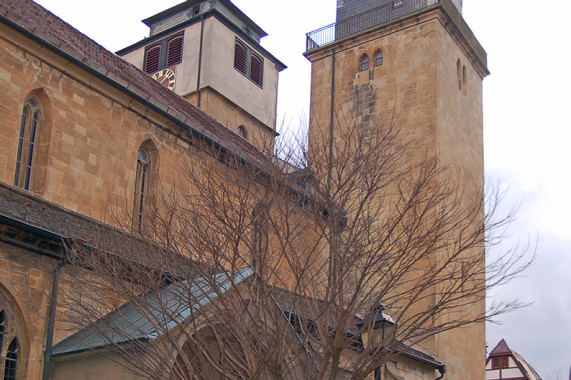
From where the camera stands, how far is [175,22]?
116 ft

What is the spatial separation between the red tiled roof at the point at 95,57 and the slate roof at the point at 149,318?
323 cm

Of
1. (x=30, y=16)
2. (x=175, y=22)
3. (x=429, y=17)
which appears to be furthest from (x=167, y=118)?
(x=175, y=22)

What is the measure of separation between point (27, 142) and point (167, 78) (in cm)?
1907

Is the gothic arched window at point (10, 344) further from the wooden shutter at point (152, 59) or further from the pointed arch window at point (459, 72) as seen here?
the wooden shutter at point (152, 59)

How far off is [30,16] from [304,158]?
779 cm

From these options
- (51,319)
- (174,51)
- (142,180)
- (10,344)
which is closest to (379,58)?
(174,51)

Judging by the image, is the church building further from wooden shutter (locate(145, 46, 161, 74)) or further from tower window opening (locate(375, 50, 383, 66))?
wooden shutter (locate(145, 46, 161, 74))

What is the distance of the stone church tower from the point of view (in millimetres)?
24547

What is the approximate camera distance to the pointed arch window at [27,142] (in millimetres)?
14172

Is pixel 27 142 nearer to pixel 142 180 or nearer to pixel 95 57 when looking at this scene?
pixel 142 180

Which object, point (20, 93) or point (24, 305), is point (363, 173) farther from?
point (20, 93)

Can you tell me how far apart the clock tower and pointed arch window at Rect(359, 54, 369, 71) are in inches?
229

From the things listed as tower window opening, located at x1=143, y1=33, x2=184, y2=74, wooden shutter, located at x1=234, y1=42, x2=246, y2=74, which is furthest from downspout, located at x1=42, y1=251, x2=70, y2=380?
wooden shutter, located at x1=234, y1=42, x2=246, y2=74

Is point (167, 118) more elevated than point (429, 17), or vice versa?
point (429, 17)
